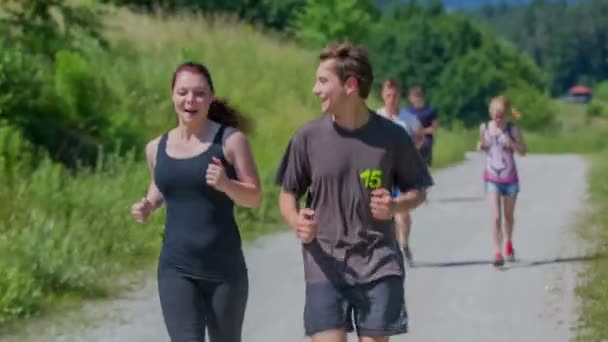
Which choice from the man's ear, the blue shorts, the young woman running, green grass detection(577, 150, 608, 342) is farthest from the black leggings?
the blue shorts

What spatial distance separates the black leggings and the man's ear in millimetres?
921

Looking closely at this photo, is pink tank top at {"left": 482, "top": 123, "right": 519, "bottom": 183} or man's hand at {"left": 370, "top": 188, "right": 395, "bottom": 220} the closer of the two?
man's hand at {"left": 370, "top": 188, "right": 395, "bottom": 220}

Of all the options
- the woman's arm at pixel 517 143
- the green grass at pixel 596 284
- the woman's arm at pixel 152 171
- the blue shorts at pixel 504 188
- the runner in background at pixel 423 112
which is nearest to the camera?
the woman's arm at pixel 152 171

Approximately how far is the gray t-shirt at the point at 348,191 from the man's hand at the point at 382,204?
7 centimetres

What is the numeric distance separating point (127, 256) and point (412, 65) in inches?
3198

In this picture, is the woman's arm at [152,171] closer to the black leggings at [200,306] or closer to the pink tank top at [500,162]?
the black leggings at [200,306]

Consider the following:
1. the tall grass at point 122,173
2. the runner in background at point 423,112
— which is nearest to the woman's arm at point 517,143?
the runner in background at point 423,112

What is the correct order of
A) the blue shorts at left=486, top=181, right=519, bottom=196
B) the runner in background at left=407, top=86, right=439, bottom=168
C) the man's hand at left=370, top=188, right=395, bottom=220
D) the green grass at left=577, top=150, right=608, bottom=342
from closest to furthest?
the man's hand at left=370, top=188, right=395, bottom=220 → the green grass at left=577, top=150, right=608, bottom=342 → the blue shorts at left=486, top=181, right=519, bottom=196 → the runner in background at left=407, top=86, right=439, bottom=168

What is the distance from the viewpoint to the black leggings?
20.6 feet

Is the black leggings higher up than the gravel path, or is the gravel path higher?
the black leggings

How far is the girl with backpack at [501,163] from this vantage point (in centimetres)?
1338

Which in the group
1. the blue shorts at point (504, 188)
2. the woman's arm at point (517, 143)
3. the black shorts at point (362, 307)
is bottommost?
the black shorts at point (362, 307)

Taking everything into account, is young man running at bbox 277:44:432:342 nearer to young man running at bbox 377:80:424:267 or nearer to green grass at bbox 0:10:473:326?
green grass at bbox 0:10:473:326

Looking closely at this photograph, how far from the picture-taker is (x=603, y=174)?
30438 mm
